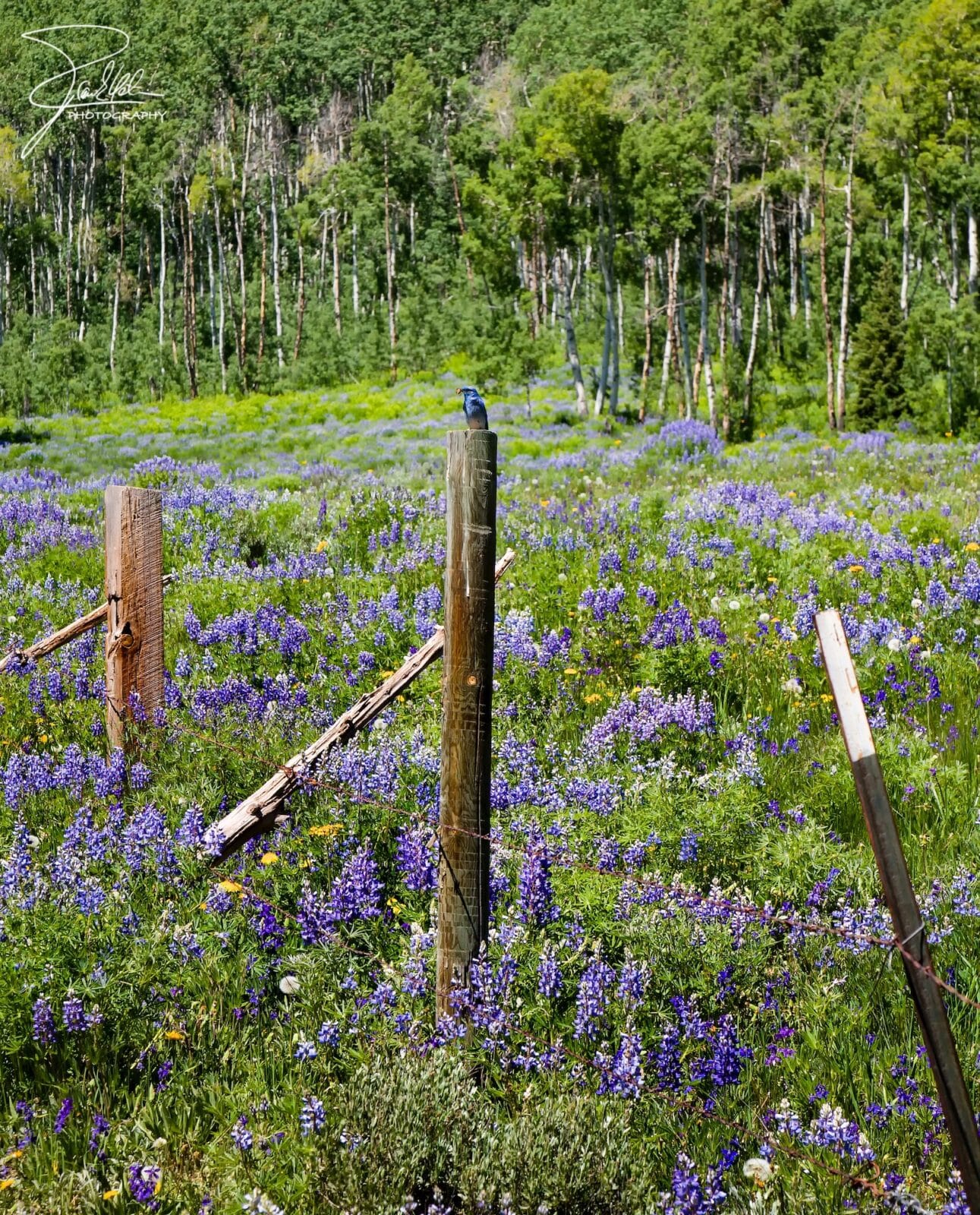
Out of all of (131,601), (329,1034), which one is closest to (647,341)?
(131,601)

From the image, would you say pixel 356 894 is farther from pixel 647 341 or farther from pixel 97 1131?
pixel 647 341

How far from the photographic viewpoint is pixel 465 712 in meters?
3.09

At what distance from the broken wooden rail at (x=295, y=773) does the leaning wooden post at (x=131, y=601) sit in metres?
1.55

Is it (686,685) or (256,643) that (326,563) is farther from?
(686,685)

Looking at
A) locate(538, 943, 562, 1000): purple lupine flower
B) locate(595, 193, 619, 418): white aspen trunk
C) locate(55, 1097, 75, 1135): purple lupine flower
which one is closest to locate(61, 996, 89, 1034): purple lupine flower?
locate(55, 1097, 75, 1135): purple lupine flower

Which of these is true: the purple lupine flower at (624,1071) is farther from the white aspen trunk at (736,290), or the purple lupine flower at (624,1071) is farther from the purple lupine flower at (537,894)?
the white aspen trunk at (736,290)

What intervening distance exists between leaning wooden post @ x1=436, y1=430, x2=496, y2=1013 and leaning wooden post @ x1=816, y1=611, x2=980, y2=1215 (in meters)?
1.23

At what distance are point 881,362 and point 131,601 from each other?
26.0 m

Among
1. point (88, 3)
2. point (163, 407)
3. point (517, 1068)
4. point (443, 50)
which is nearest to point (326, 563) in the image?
point (517, 1068)

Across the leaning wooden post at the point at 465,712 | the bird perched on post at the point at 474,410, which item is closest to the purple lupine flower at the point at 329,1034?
the leaning wooden post at the point at 465,712

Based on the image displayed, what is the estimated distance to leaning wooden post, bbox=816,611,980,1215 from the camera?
2031 millimetres

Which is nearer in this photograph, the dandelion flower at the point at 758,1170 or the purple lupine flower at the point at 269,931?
the dandelion flower at the point at 758,1170

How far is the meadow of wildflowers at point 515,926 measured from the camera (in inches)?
101

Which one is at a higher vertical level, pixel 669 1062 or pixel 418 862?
pixel 418 862
